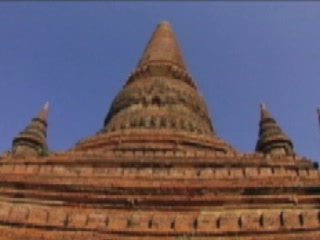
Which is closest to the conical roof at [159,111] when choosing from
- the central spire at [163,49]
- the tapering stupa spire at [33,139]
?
the central spire at [163,49]

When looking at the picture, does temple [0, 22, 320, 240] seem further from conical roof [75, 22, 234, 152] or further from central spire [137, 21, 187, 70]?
central spire [137, 21, 187, 70]

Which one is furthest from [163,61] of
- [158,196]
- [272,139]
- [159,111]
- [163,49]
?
[158,196]

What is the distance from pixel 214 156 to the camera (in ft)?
43.5

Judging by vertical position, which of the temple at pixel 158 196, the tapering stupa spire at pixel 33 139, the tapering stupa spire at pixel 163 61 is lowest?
the temple at pixel 158 196

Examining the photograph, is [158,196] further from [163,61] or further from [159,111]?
[163,61]

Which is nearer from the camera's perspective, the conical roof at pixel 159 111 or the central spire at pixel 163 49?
the conical roof at pixel 159 111

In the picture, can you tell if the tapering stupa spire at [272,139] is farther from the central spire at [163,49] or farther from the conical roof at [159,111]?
the central spire at [163,49]

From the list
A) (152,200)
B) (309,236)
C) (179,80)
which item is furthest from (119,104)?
(309,236)

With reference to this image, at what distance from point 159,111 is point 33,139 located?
3.62m

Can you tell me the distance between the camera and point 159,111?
60.8ft

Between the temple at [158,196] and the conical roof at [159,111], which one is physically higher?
the conical roof at [159,111]

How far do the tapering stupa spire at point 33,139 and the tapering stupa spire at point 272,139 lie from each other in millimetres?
5057

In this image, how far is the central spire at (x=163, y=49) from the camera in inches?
914

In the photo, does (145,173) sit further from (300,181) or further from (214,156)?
(300,181)
